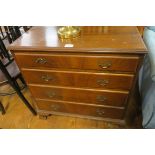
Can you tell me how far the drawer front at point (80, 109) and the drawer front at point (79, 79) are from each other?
0.27m

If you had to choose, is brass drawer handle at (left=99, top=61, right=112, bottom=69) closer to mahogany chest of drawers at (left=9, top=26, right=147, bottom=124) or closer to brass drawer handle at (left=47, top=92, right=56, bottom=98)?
mahogany chest of drawers at (left=9, top=26, right=147, bottom=124)

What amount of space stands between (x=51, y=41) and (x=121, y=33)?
1.55 feet

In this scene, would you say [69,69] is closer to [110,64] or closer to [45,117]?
[110,64]

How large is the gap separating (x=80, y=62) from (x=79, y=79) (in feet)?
0.54

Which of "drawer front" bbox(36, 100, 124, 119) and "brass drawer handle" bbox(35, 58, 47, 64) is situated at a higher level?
"brass drawer handle" bbox(35, 58, 47, 64)

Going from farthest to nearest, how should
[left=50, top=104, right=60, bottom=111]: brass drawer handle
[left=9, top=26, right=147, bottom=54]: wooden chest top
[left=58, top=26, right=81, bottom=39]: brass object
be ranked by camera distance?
[left=50, top=104, right=60, bottom=111]: brass drawer handle → [left=58, top=26, right=81, bottom=39]: brass object → [left=9, top=26, right=147, bottom=54]: wooden chest top

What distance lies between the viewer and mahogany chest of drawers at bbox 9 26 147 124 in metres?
0.91

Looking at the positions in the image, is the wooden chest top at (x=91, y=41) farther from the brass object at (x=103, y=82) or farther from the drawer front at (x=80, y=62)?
the brass object at (x=103, y=82)

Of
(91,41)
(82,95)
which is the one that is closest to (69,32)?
(91,41)

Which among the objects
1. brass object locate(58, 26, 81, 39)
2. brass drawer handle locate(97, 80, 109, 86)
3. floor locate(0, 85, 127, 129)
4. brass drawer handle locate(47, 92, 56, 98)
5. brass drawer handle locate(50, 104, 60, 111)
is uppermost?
brass object locate(58, 26, 81, 39)

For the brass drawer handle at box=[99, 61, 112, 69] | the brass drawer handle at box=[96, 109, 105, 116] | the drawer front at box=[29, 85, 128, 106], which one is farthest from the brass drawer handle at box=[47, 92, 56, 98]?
the brass drawer handle at box=[99, 61, 112, 69]

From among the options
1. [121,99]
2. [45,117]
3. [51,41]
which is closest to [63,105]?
[45,117]

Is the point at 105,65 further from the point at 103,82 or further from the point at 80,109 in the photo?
the point at 80,109
